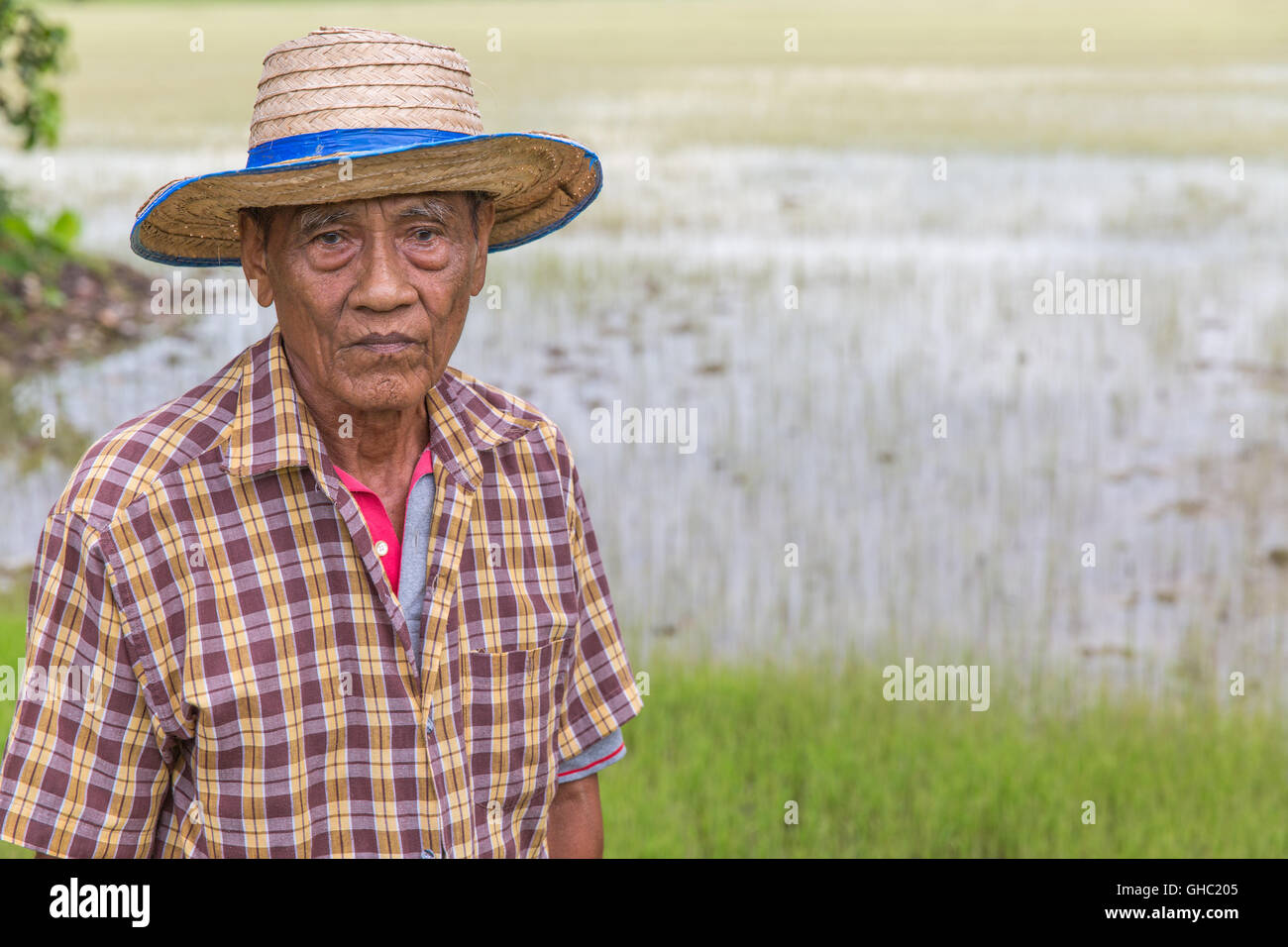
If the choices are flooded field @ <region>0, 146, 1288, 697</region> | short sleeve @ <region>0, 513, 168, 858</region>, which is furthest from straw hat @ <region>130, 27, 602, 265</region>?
flooded field @ <region>0, 146, 1288, 697</region>

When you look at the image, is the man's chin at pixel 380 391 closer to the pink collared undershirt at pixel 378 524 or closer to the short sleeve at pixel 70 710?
the pink collared undershirt at pixel 378 524

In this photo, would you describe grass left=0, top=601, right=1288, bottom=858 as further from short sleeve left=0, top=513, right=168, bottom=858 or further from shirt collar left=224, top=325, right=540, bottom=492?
short sleeve left=0, top=513, right=168, bottom=858

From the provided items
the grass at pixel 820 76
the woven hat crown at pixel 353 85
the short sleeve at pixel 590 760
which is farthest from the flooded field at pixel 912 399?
the woven hat crown at pixel 353 85

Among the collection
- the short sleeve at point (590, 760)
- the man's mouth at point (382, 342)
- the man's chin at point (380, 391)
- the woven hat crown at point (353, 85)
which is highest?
the woven hat crown at point (353, 85)

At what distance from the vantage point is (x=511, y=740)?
2082 millimetres

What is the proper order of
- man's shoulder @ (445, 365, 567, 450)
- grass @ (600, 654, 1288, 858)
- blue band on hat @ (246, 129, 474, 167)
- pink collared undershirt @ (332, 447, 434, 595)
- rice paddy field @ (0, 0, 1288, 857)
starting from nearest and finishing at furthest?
blue band on hat @ (246, 129, 474, 167) < pink collared undershirt @ (332, 447, 434, 595) < man's shoulder @ (445, 365, 567, 450) < grass @ (600, 654, 1288, 858) < rice paddy field @ (0, 0, 1288, 857)

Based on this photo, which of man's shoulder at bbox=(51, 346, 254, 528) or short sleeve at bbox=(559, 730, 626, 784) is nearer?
man's shoulder at bbox=(51, 346, 254, 528)

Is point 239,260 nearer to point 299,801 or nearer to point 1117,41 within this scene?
point 299,801

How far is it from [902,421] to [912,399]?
304 millimetres

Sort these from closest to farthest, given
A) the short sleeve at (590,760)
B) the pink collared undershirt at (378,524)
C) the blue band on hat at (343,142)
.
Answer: the blue band on hat at (343,142), the pink collared undershirt at (378,524), the short sleeve at (590,760)

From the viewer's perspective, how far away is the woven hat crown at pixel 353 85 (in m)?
1.93

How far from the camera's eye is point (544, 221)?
242 cm

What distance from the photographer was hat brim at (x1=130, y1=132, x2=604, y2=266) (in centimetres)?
189

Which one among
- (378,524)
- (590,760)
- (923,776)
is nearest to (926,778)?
(923,776)
